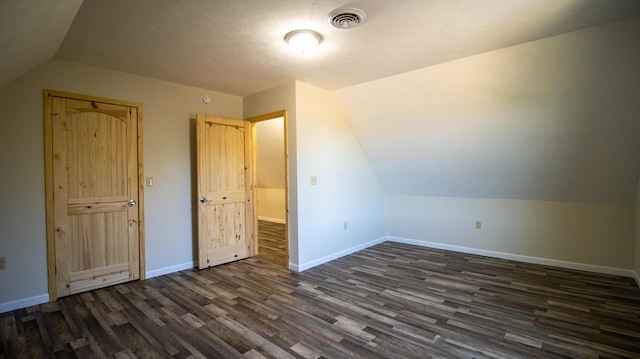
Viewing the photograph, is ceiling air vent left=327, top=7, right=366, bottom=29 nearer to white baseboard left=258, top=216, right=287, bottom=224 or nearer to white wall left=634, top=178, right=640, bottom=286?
white wall left=634, top=178, right=640, bottom=286

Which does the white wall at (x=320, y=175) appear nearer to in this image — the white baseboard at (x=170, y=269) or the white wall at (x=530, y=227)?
the white wall at (x=530, y=227)

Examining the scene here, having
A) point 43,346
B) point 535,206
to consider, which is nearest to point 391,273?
point 535,206

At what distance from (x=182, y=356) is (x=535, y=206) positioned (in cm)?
447

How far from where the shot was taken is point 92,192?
10.8ft

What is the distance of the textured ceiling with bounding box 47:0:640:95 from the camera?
2.11 m

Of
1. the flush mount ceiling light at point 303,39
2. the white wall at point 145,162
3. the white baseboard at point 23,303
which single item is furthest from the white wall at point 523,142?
the white baseboard at point 23,303

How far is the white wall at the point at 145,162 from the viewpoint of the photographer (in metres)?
2.84

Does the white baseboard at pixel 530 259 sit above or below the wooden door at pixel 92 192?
below

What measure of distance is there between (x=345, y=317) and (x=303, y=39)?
246cm

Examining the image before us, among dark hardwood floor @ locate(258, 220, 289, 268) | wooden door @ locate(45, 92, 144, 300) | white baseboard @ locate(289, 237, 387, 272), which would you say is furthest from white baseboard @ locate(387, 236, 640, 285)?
wooden door @ locate(45, 92, 144, 300)

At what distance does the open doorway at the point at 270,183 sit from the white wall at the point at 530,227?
2339 millimetres

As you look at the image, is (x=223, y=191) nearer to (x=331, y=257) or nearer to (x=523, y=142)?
(x=331, y=257)

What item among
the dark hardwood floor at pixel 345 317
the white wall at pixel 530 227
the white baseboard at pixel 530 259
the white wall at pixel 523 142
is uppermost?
the white wall at pixel 523 142

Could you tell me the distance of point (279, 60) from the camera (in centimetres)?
311
